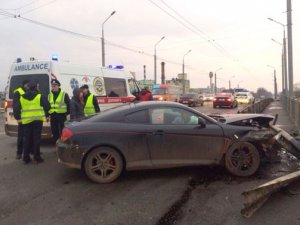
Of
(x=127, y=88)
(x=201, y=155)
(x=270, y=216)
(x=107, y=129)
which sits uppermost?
(x=127, y=88)

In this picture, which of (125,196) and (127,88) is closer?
→ (125,196)

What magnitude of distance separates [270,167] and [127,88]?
278 inches

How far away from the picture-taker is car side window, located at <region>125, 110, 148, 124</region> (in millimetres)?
6902

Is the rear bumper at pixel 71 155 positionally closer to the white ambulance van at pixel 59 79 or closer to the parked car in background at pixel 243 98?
the white ambulance van at pixel 59 79

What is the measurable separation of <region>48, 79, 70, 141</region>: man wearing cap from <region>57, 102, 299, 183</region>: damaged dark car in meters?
2.43

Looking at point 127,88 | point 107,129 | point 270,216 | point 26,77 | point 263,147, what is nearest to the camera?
point 270,216

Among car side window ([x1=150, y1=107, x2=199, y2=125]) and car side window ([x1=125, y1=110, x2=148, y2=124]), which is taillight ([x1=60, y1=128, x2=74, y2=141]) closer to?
car side window ([x1=125, y1=110, x2=148, y2=124])

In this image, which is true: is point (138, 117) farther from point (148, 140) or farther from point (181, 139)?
point (181, 139)

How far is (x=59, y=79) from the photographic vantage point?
10570 mm

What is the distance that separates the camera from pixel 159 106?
7.05m

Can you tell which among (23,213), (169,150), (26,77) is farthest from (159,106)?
(26,77)

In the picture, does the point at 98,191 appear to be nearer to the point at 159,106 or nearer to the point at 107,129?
the point at 107,129

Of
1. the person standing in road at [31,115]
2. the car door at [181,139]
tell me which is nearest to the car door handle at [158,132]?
the car door at [181,139]

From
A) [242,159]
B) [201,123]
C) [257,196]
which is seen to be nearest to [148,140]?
[201,123]
